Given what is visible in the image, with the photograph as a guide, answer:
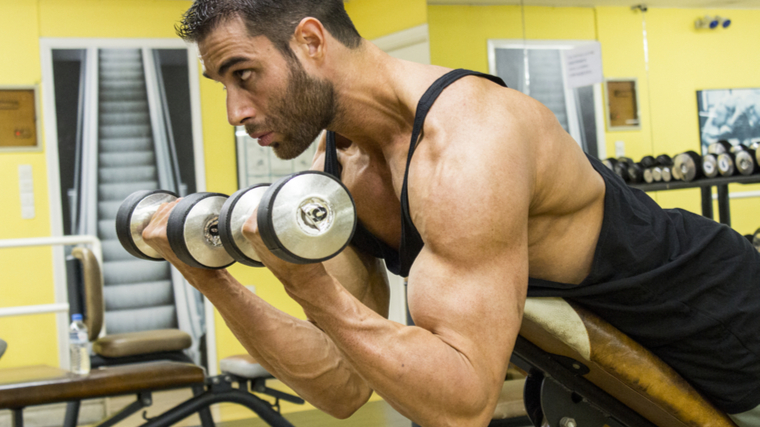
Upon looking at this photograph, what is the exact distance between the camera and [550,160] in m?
1.00

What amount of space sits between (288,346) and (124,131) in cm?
373

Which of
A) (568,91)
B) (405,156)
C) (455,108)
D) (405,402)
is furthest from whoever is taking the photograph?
(568,91)

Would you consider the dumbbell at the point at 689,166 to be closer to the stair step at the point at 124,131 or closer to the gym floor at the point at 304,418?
the gym floor at the point at 304,418

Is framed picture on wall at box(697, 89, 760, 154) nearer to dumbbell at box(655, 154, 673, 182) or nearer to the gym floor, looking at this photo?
dumbbell at box(655, 154, 673, 182)

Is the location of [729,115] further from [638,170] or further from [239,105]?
[239,105]

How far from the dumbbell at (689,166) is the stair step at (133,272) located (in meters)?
3.30

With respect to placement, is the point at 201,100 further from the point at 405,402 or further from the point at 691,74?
the point at 405,402

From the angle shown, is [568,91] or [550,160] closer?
[550,160]

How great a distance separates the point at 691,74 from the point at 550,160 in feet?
12.2

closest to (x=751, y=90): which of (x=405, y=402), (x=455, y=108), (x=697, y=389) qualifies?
(x=697, y=389)

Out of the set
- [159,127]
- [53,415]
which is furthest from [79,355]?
[159,127]

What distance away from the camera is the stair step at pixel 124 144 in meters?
4.25

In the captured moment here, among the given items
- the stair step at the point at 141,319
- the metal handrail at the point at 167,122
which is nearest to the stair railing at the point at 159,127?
the metal handrail at the point at 167,122

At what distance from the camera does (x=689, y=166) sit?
10.9ft
